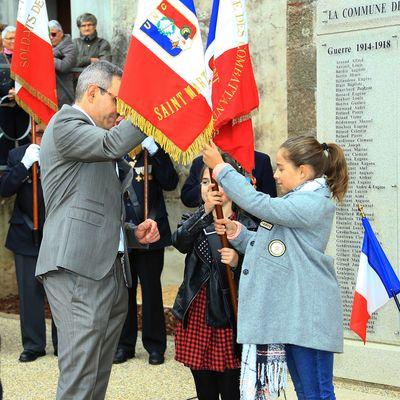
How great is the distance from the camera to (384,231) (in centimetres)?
608

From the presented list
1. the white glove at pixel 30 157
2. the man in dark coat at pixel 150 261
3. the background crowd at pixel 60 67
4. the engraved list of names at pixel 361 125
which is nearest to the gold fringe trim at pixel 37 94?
the white glove at pixel 30 157

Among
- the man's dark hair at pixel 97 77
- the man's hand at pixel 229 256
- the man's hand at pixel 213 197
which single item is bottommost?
the man's hand at pixel 229 256

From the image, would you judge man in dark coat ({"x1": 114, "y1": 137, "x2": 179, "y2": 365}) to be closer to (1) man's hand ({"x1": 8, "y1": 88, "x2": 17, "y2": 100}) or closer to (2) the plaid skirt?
(2) the plaid skirt

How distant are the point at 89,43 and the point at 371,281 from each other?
5.60 meters

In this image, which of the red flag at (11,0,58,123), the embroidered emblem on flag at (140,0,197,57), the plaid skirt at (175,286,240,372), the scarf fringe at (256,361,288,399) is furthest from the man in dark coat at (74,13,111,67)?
the scarf fringe at (256,361,288,399)

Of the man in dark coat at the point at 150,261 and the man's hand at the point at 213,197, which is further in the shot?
the man in dark coat at the point at 150,261

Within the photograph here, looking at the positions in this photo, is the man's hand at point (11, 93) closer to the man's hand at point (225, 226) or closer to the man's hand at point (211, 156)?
the man's hand at point (225, 226)

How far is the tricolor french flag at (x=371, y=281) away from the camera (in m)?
4.79

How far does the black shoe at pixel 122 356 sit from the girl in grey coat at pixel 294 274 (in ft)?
9.05

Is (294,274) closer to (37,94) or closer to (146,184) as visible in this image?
(146,184)

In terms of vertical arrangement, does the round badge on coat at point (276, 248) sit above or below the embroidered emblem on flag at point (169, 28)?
below

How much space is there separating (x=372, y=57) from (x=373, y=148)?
0.62 metres

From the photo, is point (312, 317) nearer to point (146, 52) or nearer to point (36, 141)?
point (146, 52)

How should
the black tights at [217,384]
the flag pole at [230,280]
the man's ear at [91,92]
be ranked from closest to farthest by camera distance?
the man's ear at [91,92], the flag pole at [230,280], the black tights at [217,384]
